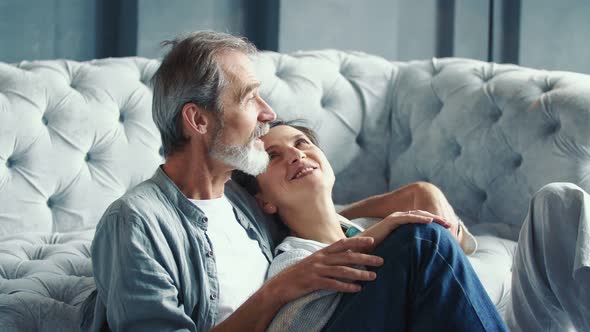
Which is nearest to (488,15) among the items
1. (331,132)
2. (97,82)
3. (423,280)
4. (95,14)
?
(331,132)

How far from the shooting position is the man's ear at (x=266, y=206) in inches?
75.9

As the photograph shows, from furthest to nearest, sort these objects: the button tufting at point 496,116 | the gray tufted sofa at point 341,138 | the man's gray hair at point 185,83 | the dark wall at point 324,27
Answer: the dark wall at point 324,27 → the button tufting at point 496,116 → the gray tufted sofa at point 341,138 → the man's gray hair at point 185,83

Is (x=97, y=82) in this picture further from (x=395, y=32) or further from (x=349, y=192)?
(x=395, y=32)

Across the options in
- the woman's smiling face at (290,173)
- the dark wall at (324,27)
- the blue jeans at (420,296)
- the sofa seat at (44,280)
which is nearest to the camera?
the blue jeans at (420,296)

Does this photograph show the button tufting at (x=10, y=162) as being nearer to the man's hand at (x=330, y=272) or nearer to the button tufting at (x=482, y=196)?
the man's hand at (x=330, y=272)

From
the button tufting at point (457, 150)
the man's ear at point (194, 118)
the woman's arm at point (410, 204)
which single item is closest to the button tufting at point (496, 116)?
the button tufting at point (457, 150)

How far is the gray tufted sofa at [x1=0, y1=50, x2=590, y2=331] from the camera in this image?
80.4 inches

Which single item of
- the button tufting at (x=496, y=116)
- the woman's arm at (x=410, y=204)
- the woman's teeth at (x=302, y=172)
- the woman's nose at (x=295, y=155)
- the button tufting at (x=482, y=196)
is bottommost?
the button tufting at (x=482, y=196)

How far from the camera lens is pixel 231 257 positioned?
5.53 ft

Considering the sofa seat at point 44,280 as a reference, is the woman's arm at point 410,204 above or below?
above

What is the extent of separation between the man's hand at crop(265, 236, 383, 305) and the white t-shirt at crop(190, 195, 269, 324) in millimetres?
135

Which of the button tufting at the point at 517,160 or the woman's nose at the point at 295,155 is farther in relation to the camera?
the button tufting at the point at 517,160

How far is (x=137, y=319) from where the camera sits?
1.43 m

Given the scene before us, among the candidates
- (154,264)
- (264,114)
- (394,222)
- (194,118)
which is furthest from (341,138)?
(154,264)
